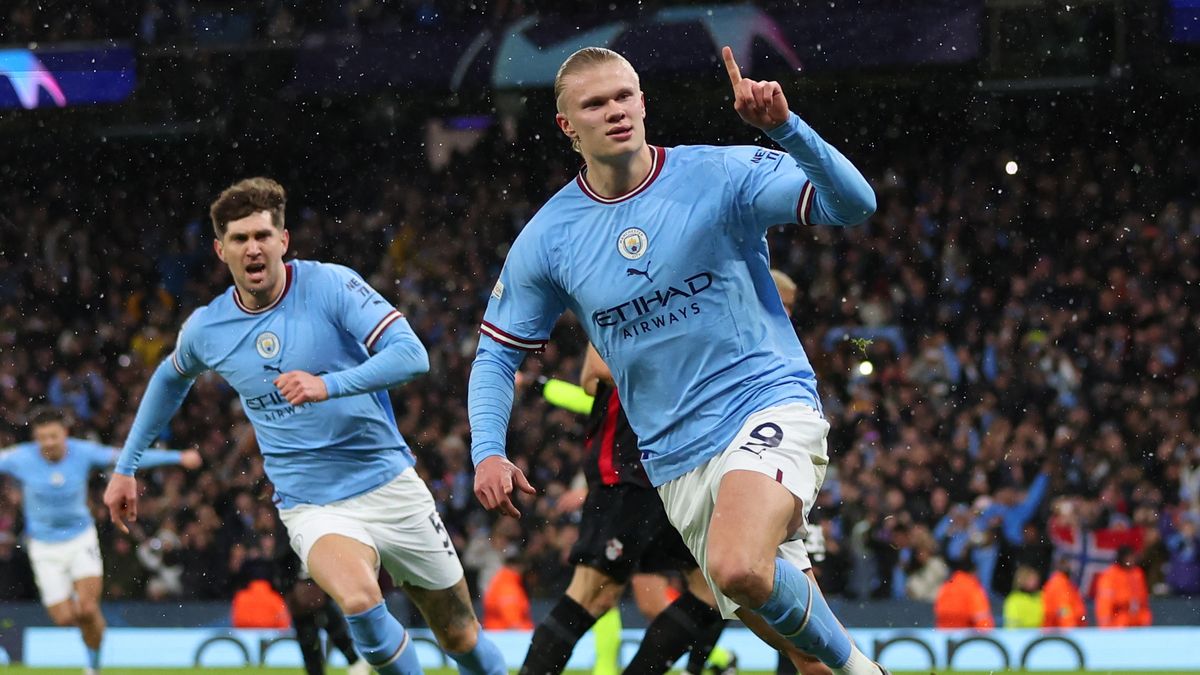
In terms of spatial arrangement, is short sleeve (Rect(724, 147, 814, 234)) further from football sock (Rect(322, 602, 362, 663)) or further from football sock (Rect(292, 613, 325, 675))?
football sock (Rect(292, 613, 325, 675))

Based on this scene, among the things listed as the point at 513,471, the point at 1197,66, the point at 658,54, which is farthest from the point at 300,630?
the point at 1197,66

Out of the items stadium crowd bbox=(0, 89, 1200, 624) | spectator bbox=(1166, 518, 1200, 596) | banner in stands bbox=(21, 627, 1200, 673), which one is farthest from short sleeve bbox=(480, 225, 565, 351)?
spectator bbox=(1166, 518, 1200, 596)

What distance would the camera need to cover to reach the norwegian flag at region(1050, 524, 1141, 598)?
13.8m

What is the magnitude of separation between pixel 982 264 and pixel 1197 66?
3.07 m

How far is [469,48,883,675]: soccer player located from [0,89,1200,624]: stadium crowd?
27.2ft

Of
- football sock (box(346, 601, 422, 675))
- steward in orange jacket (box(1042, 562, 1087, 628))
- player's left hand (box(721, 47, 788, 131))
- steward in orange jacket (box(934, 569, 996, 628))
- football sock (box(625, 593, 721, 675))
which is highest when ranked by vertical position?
player's left hand (box(721, 47, 788, 131))

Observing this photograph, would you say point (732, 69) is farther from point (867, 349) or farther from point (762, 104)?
point (867, 349)

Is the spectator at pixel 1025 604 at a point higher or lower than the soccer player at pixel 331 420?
lower

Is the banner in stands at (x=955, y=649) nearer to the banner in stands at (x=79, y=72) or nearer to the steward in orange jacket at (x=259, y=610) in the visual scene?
the steward in orange jacket at (x=259, y=610)

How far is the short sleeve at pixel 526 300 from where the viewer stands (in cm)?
533

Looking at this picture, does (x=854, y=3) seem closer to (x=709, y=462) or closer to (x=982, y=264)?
(x=982, y=264)

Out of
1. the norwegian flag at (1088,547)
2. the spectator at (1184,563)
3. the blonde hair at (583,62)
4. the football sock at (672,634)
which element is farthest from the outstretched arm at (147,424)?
the spectator at (1184,563)

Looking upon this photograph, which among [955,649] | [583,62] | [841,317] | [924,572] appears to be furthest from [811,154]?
[841,317]

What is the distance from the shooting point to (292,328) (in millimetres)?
6742
